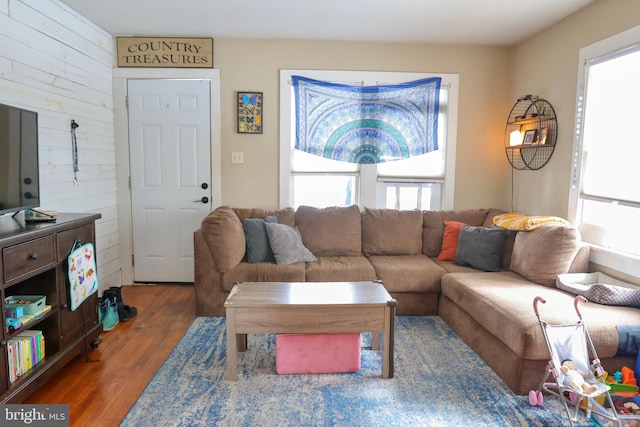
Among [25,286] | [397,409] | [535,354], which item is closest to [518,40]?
[535,354]

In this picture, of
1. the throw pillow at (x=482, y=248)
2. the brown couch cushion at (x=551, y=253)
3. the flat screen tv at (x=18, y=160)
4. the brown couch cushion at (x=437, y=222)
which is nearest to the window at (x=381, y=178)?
the brown couch cushion at (x=437, y=222)

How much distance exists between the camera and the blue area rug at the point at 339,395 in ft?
6.81

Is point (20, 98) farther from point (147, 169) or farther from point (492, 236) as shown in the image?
point (492, 236)

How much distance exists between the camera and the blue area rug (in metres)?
2.08

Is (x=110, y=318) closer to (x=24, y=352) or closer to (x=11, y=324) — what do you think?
(x=24, y=352)

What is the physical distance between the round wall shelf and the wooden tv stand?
3512 mm

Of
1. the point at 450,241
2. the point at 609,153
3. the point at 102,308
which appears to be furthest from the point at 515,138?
the point at 102,308

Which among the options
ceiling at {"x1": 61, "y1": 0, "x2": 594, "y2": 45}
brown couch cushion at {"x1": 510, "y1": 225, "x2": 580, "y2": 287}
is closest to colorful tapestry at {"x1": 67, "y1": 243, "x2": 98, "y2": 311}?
ceiling at {"x1": 61, "y1": 0, "x2": 594, "y2": 45}

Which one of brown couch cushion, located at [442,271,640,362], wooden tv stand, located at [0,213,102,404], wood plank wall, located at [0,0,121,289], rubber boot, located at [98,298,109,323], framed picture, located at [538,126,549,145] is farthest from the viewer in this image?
framed picture, located at [538,126,549,145]

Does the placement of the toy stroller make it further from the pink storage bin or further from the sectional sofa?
the pink storage bin

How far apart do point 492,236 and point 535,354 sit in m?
1.41

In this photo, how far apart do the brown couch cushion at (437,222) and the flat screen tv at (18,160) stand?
3.06 m

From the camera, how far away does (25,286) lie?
2396 mm

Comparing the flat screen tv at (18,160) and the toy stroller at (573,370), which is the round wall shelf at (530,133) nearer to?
the toy stroller at (573,370)
